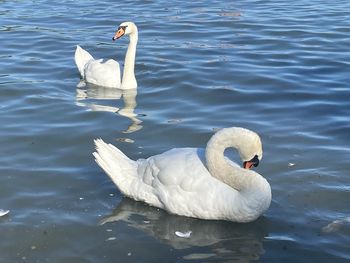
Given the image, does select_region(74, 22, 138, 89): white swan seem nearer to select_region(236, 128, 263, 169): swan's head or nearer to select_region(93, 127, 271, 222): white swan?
select_region(93, 127, 271, 222): white swan

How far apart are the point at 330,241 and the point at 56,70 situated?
7.66m

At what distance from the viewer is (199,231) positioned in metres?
6.86

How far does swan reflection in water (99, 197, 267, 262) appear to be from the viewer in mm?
6473

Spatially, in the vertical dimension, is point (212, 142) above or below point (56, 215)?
above

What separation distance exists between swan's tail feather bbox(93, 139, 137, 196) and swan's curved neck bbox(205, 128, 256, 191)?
38.7 inches

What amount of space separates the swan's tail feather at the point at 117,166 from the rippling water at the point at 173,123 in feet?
0.77

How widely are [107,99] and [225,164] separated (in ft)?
16.5

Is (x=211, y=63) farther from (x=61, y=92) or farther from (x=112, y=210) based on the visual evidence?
(x=112, y=210)

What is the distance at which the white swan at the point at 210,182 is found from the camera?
22.0ft

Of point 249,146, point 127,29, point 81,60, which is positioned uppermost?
point 127,29

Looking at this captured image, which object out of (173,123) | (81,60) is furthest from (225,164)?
(81,60)

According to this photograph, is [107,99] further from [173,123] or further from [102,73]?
[173,123]

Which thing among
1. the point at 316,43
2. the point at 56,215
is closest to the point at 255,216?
→ the point at 56,215

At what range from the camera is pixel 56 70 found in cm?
1298
